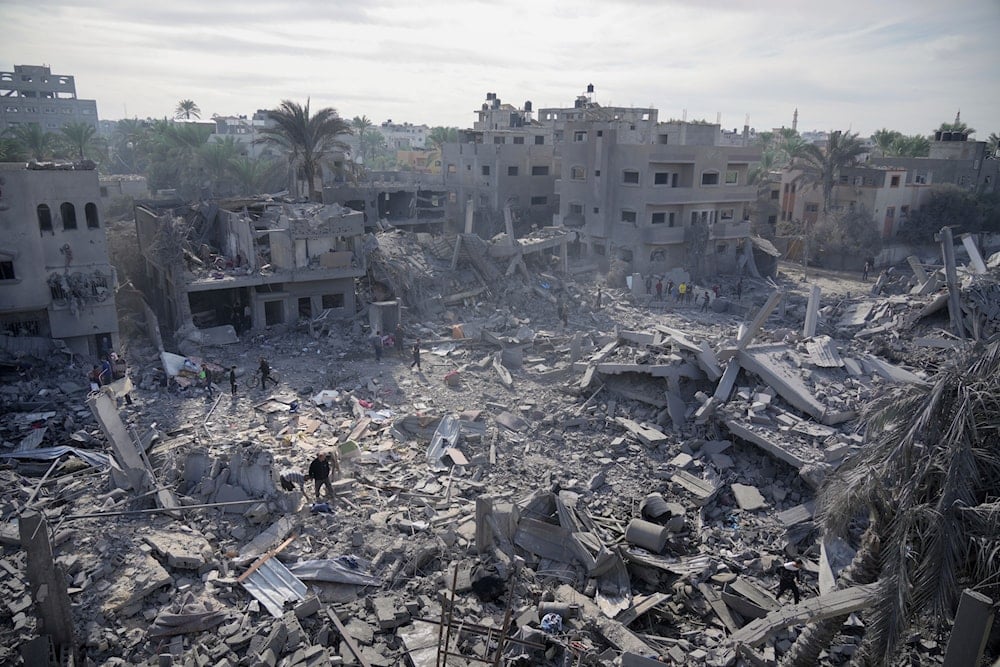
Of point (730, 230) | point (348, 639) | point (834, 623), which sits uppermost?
point (730, 230)

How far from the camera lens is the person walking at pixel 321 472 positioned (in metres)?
11.5

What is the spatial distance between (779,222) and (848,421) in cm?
3218

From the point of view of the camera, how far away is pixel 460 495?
40.3 ft

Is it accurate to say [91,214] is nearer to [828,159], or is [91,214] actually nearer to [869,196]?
[828,159]

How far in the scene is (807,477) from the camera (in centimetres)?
1183

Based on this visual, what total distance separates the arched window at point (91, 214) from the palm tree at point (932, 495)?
2068cm

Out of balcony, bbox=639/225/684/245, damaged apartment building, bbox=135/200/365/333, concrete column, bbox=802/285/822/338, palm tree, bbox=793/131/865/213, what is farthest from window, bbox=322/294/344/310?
palm tree, bbox=793/131/865/213

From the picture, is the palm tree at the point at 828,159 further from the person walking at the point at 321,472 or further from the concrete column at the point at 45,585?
the concrete column at the point at 45,585

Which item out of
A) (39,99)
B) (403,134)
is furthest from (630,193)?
(403,134)

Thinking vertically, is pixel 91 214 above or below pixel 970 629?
above

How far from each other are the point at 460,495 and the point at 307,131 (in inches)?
936

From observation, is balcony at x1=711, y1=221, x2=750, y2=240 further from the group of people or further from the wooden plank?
the wooden plank

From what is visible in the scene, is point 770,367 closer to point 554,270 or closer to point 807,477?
point 807,477

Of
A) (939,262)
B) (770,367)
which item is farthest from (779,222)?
(770,367)
